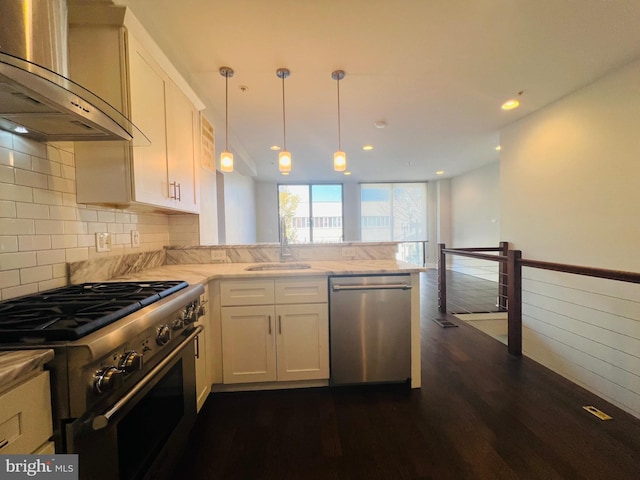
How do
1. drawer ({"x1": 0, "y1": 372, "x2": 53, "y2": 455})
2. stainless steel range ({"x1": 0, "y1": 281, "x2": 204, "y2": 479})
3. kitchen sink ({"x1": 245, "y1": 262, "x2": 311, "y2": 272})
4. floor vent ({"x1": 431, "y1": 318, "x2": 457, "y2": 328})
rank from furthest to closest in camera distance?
floor vent ({"x1": 431, "y1": 318, "x2": 457, "y2": 328}) < kitchen sink ({"x1": 245, "y1": 262, "x2": 311, "y2": 272}) < stainless steel range ({"x1": 0, "y1": 281, "x2": 204, "y2": 479}) < drawer ({"x1": 0, "y1": 372, "x2": 53, "y2": 455})

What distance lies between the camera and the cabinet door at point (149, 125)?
4.76 ft

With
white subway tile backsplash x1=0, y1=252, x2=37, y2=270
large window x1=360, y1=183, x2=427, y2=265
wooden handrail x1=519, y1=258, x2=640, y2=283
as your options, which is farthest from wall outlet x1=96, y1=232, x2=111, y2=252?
large window x1=360, y1=183, x2=427, y2=265

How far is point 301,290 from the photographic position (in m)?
1.90

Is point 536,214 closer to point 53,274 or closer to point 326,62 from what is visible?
point 326,62

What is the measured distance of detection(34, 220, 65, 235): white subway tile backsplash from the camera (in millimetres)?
1266

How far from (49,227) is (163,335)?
2.83ft

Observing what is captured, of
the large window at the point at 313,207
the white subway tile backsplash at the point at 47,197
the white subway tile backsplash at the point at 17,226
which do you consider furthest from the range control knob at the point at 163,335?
the large window at the point at 313,207

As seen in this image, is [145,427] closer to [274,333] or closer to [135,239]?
[274,333]

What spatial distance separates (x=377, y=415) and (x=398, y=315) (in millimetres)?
661

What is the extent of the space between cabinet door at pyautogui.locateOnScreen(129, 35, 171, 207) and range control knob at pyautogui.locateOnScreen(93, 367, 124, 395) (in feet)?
3.22

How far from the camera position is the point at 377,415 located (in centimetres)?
171

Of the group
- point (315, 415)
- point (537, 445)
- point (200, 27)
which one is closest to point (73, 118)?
point (200, 27)

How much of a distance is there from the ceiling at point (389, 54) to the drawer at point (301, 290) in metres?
1.72

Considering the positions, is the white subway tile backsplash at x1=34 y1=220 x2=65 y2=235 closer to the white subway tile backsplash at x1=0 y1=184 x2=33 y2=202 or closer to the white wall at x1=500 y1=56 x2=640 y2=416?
the white subway tile backsplash at x1=0 y1=184 x2=33 y2=202
